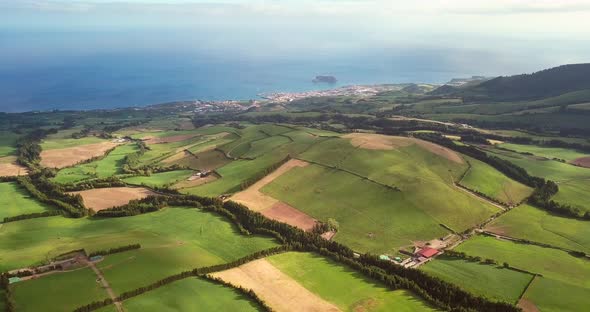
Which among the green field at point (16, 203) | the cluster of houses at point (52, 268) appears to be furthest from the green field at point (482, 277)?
the green field at point (16, 203)

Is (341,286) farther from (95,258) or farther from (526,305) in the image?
(95,258)

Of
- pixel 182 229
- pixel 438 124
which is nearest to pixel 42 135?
pixel 182 229

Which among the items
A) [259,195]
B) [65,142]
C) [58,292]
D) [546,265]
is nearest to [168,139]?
[65,142]

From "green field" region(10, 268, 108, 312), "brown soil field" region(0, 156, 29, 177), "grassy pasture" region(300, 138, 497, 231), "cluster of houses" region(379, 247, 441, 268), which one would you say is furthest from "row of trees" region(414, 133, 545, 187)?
"brown soil field" region(0, 156, 29, 177)

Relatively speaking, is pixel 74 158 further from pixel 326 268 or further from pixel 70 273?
pixel 326 268

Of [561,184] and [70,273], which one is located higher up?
[561,184]

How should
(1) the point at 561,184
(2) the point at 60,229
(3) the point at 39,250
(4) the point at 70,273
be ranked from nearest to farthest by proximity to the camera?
1. (4) the point at 70,273
2. (3) the point at 39,250
3. (2) the point at 60,229
4. (1) the point at 561,184

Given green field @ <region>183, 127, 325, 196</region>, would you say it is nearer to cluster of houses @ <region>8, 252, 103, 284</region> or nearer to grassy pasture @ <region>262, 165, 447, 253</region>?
grassy pasture @ <region>262, 165, 447, 253</region>

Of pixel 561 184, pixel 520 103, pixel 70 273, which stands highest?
pixel 520 103
